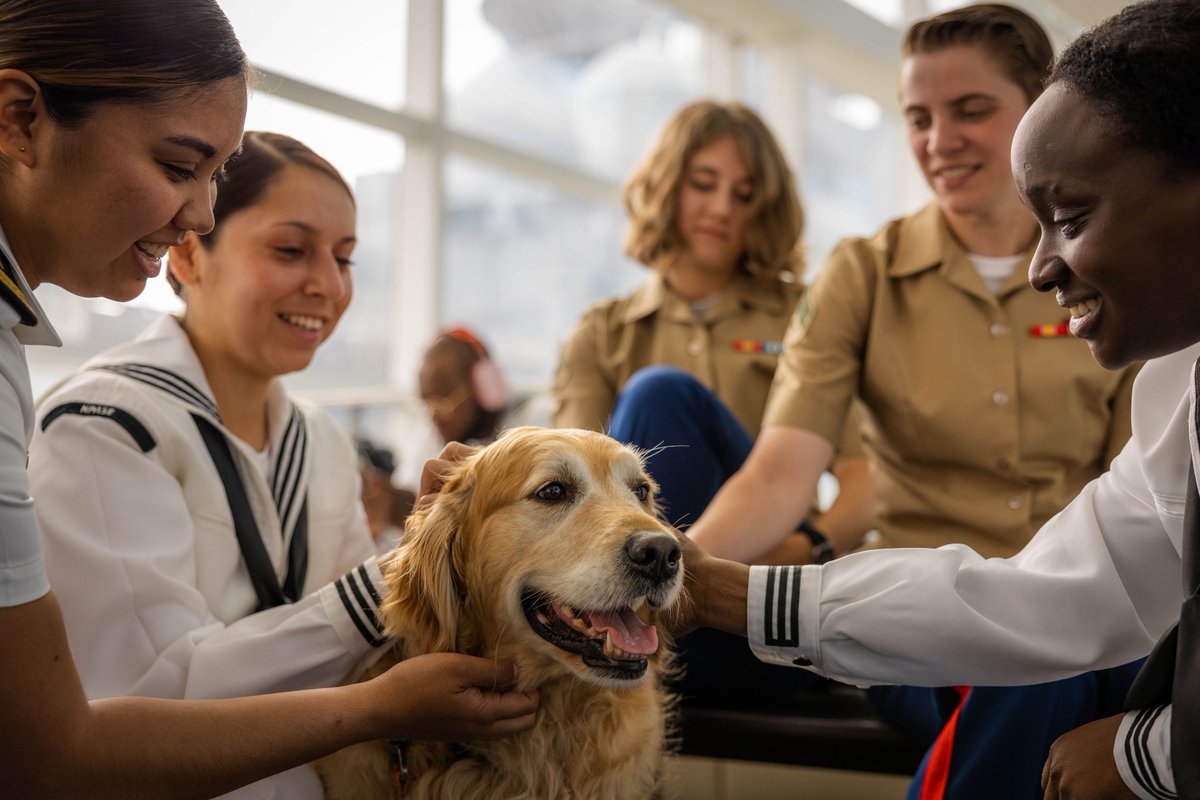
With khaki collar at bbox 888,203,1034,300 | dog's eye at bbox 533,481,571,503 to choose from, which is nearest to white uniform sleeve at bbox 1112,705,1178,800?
dog's eye at bbox 533,481,571,503

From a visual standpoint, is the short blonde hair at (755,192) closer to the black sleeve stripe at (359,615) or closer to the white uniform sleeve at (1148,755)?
the black sleeve stripe at (359,615)

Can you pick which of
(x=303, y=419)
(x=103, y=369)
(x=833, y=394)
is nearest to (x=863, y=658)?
(x=833, y=394)

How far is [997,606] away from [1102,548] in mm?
157

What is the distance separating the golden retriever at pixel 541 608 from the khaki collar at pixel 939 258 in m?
0.94

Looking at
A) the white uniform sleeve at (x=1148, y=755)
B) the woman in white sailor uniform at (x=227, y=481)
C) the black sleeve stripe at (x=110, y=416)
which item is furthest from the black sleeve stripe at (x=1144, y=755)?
the black sleeve stripe at (x=110, y=416)

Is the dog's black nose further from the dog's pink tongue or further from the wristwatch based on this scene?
the wristwatch

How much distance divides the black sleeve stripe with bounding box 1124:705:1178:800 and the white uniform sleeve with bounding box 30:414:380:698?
3.34ft

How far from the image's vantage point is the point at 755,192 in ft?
10.2

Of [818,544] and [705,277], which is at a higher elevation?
[705,277]

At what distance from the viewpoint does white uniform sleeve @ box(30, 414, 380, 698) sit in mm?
1500

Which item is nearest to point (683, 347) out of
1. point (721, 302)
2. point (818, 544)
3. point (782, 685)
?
point (721, 302)

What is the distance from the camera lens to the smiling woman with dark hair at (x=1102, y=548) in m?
1.14

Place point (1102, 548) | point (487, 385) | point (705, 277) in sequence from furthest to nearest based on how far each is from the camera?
point (487, 385)
point (705, 277)
point (1102, 548)

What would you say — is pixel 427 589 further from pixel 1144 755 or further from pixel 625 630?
pixel 1144 755
